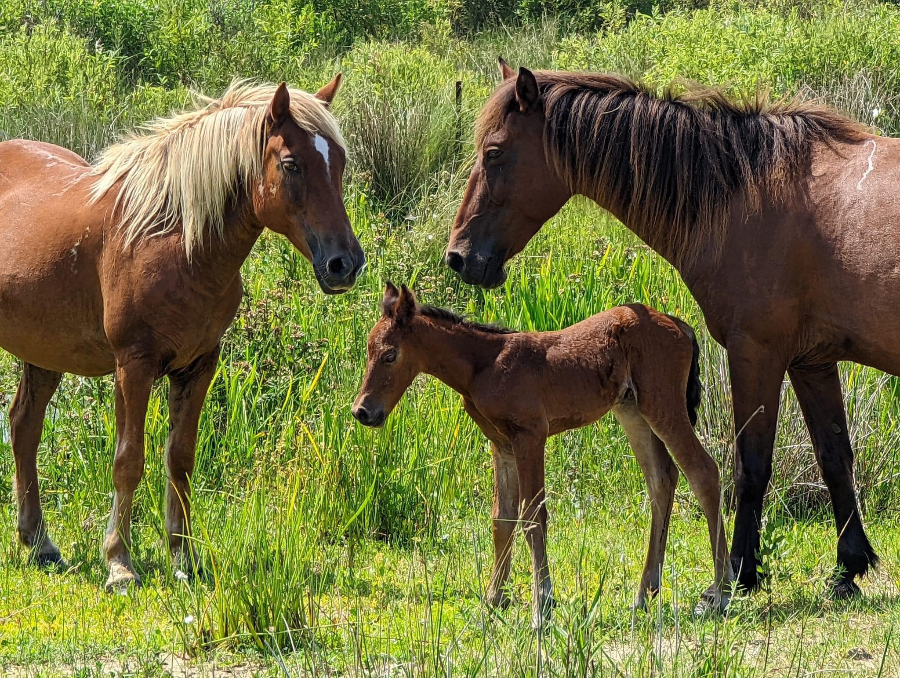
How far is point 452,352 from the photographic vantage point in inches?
179

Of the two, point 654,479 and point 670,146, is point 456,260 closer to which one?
point 670,146

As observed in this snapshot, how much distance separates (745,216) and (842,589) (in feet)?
5.83

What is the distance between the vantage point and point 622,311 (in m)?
4.77

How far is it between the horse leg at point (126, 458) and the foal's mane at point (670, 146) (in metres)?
1.91

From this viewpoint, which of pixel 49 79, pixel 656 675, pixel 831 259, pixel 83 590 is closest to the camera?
pixel 656 675

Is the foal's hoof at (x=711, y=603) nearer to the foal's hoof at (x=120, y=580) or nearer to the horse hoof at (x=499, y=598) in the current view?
the horse hoof at (x=499, y=598)

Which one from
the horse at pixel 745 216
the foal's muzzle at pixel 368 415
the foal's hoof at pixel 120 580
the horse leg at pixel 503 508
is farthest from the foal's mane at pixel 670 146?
the foal's hoof at pixel 120 580

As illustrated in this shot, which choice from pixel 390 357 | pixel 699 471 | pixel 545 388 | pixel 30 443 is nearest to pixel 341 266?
pixel 390 357

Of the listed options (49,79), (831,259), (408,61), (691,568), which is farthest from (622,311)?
(49,79)

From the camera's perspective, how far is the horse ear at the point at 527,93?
4.83 m

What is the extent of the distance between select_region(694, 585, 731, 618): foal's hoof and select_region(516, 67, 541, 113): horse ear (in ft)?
7.59

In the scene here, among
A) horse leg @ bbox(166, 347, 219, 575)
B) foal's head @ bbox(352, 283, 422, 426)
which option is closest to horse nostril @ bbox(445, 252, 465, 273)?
foal's head @ bbox(352, 283, 422, 426)

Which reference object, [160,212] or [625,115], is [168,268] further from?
[625,115]

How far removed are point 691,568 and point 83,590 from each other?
289cm
